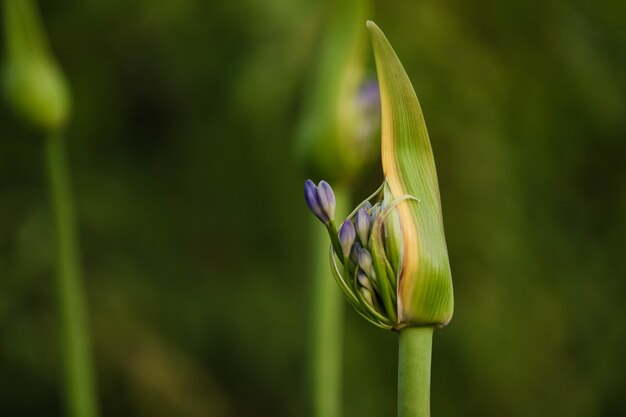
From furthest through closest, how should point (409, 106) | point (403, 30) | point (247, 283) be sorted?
point (247, 283) < point (403, 30) < point (409, 106)

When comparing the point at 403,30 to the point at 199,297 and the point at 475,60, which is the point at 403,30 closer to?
the point at 475,60

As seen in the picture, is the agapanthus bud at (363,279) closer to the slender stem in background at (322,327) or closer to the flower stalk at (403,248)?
the flower stalk at (403,248)

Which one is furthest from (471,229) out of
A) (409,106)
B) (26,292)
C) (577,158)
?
(409,106)

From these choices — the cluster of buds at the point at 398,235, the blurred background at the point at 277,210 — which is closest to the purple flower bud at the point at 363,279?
the cluster of buds at the point at 398,235

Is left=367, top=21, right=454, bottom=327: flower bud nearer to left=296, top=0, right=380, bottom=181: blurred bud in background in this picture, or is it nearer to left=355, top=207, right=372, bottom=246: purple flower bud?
left=355, top=207, right=372, bottom=246: purple flower bud

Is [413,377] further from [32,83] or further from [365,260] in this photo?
[32,83]

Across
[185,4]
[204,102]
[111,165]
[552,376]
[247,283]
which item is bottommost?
[552,376]

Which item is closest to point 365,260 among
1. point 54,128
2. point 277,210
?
point 54,128

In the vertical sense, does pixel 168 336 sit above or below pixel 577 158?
below
